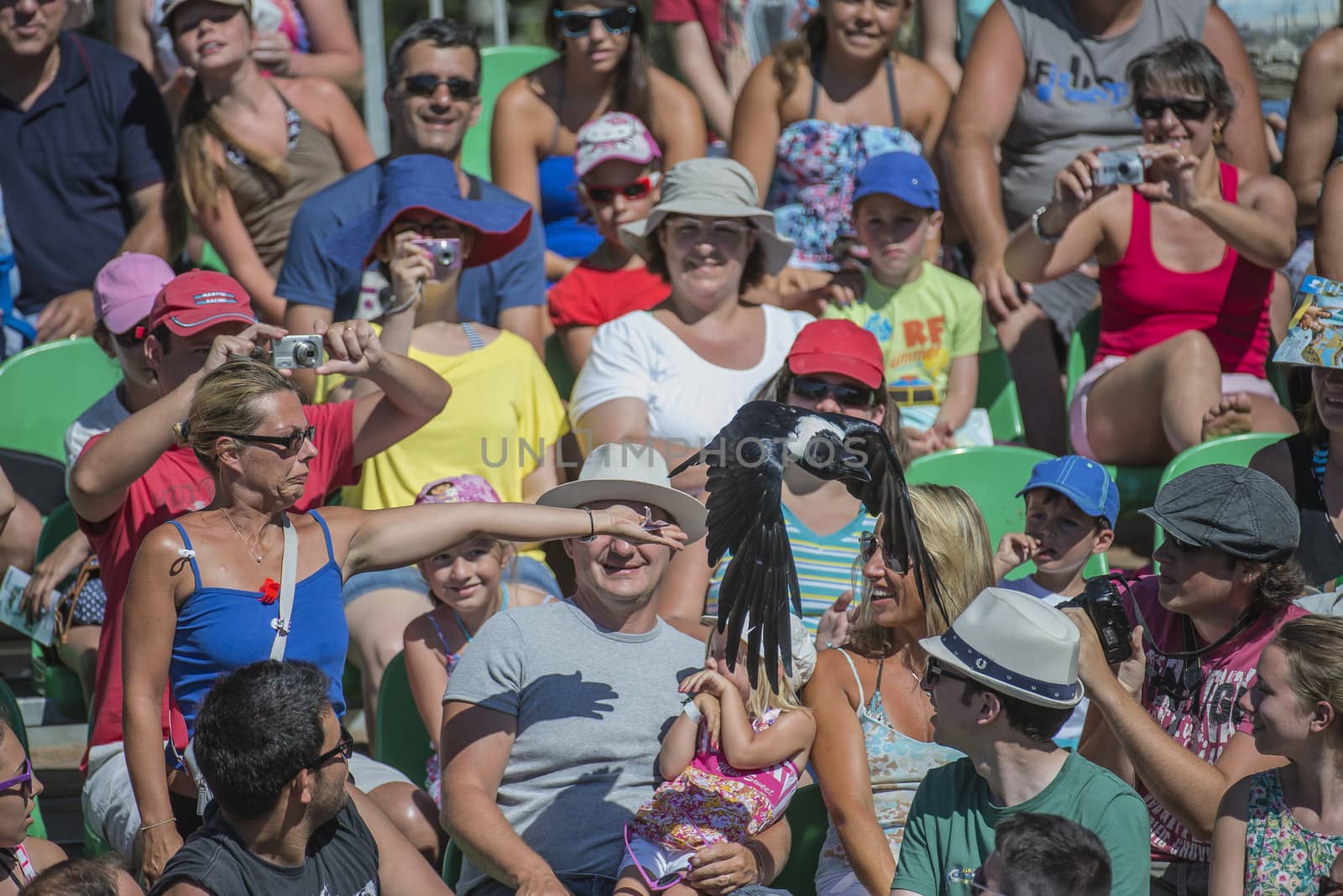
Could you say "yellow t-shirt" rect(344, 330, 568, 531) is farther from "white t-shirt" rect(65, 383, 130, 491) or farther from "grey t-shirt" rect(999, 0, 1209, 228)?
"grey t-shirt" rect(999, 0, 1209, 228)

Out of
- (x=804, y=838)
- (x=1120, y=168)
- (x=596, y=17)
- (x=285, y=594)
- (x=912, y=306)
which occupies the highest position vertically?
(x=596, y=17)

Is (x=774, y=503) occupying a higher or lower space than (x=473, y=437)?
higher

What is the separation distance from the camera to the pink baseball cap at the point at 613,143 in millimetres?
4797

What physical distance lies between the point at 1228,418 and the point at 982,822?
6.75 ft

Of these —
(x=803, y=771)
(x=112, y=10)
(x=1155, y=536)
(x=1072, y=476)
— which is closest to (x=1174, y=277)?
(x=1155, y=536)

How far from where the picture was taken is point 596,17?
5.15 metres

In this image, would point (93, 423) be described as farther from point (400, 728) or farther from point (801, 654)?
point (801, 654)

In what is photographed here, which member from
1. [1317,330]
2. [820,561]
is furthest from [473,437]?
[1317,330]

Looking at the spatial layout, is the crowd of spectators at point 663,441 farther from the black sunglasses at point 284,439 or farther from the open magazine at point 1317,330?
the open magazine at point 1317,330

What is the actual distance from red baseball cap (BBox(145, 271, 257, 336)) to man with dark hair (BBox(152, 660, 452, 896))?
1.06 m

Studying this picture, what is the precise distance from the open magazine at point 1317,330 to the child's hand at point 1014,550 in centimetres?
73

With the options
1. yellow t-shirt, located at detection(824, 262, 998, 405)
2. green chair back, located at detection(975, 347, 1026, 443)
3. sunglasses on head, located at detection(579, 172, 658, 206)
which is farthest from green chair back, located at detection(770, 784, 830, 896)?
sunglasses on head, located at detection(579, 172, 658, 206)

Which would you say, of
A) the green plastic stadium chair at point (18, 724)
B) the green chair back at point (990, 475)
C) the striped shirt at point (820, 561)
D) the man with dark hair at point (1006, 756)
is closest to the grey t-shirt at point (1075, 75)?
the green chair back at point (990, 475)

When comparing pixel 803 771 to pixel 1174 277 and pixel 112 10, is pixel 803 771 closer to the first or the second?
pixel 1174 277
